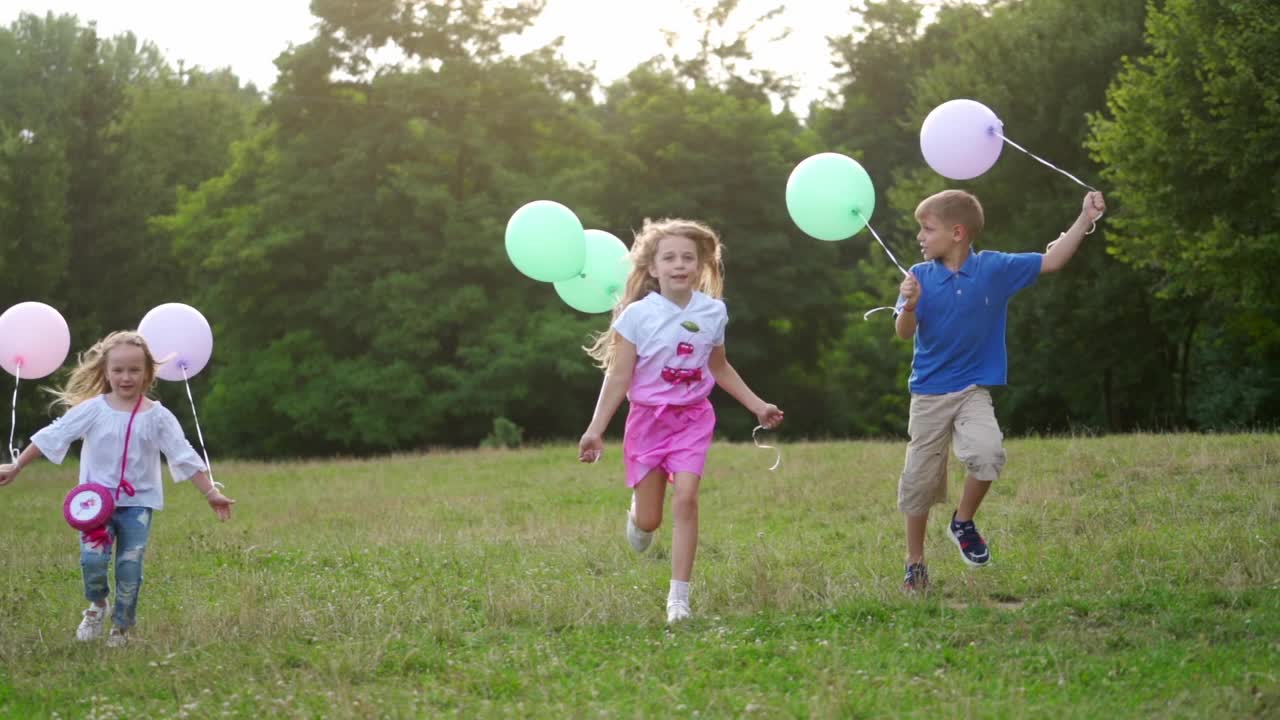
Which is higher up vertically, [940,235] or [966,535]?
[940,235]

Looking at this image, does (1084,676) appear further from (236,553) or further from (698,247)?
(236,553)

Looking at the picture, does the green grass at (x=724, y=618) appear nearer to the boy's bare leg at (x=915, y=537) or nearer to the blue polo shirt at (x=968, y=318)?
the boy's bare leg at (x=915, y=537)

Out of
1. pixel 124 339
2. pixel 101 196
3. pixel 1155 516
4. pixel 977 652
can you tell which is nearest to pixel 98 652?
pixel 124 339

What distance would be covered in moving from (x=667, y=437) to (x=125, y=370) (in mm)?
3009

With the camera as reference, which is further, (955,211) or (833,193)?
(833,193)

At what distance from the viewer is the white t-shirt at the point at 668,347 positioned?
6648 millimetres

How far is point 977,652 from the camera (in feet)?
18.0

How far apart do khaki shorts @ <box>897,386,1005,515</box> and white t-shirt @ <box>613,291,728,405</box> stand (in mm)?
1183

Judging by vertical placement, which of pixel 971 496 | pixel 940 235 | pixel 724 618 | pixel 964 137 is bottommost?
pixel 724 618

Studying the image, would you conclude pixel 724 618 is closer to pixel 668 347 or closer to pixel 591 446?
pixel 591 446

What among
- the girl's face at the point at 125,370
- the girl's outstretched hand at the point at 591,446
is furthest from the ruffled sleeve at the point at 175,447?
the girl's outstretched hand at the point at 591,446

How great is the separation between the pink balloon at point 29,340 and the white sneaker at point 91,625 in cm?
283

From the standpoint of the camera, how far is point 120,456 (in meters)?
7.04

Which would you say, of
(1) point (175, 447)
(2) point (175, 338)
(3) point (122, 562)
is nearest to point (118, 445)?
(1) point (175, 447)
